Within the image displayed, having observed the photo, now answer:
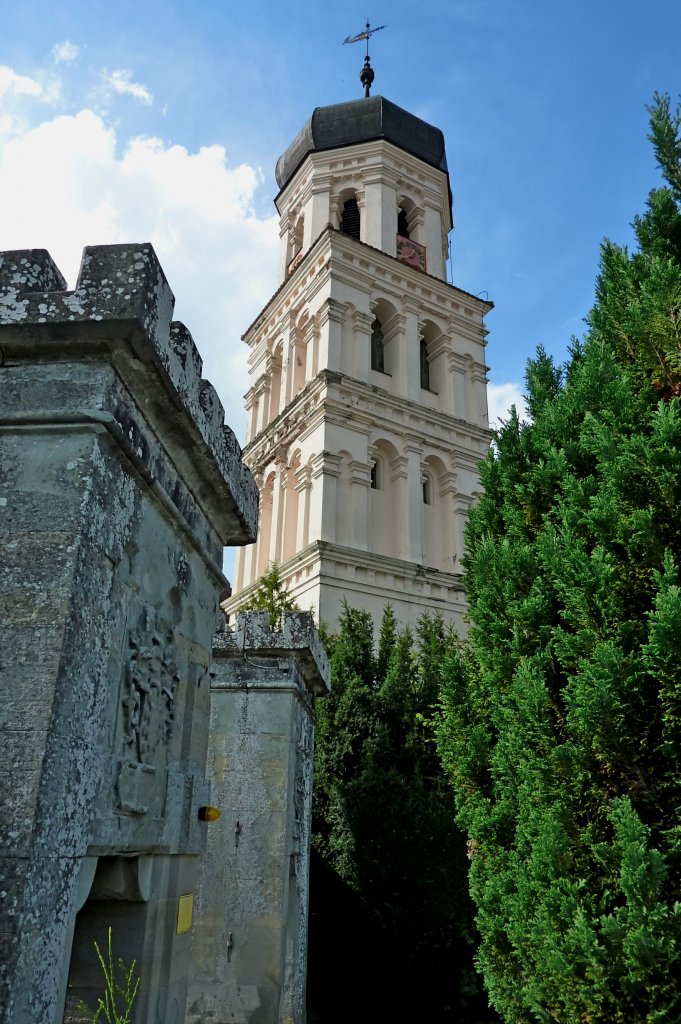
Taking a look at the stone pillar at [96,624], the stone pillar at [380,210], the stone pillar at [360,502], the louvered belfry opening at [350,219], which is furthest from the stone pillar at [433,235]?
the stone pillar at [96,624]

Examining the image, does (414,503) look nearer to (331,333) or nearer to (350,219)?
(331,333)

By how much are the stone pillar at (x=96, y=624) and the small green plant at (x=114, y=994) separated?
54mm

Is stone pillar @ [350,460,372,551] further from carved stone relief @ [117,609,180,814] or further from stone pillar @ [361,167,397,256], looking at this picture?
carved stone relief @ [117,609,180,814]

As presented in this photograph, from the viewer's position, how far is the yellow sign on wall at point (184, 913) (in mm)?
3254

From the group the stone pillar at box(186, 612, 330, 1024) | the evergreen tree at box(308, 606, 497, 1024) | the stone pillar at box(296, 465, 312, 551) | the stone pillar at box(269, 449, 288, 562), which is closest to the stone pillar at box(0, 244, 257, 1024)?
the stone pillar at box(186, 612, 330, 1024)

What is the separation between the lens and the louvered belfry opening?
2542 centimetres

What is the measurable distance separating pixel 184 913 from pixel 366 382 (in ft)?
61.5

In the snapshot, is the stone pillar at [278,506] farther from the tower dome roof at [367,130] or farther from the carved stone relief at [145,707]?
the carved stone relief at [145,707]

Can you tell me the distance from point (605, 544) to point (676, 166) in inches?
113

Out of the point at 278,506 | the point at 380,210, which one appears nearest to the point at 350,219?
the point at 380,210

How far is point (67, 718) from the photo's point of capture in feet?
7.04

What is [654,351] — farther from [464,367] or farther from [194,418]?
[464,367]

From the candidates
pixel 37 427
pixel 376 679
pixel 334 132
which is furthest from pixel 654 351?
pixel 334 132

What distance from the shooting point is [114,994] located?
9.02ft
